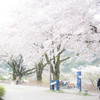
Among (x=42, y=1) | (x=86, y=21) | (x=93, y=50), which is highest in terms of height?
(x=42, y=1)

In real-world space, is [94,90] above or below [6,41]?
below

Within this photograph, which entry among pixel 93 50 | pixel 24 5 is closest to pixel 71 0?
pixel 93 50

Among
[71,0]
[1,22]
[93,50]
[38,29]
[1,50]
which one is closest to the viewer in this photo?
[71,0]

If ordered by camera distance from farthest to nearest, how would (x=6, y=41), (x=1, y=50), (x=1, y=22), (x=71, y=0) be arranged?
(x=1, y=50)
(x=1, y=22)
(x=6, y=41)
(x=71, y=0)

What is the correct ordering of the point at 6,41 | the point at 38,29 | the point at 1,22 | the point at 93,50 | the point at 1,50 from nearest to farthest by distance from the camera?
the point at 93,50
the point at 38,29
the point at 6,41
the point at 1,22
the point at 1,50

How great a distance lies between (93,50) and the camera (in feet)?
60.6

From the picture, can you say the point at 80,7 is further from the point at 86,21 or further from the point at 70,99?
the point at 70,99

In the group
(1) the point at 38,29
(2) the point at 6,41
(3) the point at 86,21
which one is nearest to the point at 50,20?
(3) the point at 86,21

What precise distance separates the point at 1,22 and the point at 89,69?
14806 millimetres

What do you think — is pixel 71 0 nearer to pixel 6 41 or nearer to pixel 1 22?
pixel 6 41

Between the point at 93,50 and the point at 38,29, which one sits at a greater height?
the point at 38,29

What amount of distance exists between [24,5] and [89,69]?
48.1ft

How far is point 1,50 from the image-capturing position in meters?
35.7

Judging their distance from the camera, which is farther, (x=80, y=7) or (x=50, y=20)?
(x=50, y=20)
